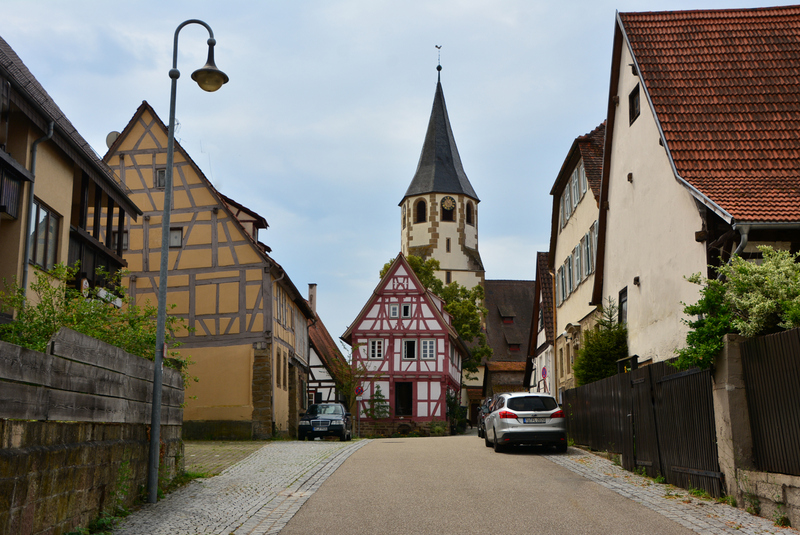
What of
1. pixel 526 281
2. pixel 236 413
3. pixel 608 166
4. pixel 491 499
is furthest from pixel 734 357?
pixel 526 281

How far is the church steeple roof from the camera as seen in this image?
231 ft

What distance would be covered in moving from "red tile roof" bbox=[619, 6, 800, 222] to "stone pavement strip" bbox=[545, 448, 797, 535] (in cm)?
450

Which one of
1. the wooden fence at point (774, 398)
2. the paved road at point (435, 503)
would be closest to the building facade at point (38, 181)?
the paved road at point (435, 503)

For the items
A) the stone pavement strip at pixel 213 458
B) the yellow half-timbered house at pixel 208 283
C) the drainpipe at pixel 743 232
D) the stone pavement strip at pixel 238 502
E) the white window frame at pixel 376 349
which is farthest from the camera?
the white window frame at pixel 376 349

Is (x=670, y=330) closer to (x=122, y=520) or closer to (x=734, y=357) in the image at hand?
(x=734, y=357)

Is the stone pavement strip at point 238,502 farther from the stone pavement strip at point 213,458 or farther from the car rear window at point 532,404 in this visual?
the car rear window at point 532,404

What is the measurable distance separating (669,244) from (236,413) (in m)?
16.7

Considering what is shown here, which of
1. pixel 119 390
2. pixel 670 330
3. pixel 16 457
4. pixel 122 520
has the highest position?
pixel 670 330

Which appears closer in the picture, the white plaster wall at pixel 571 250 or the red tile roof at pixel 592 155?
the red tile roof at pixel 592 155

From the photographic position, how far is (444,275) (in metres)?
68.7

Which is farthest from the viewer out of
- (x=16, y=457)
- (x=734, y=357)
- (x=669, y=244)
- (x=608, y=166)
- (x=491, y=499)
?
(x=608, y=166)

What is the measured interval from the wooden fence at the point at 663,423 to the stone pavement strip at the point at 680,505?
0.28 metres

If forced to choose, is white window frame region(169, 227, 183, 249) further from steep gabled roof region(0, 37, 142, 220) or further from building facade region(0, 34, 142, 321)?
building facade region(0, 34, 142, 321)

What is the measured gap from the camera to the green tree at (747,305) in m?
9.39
